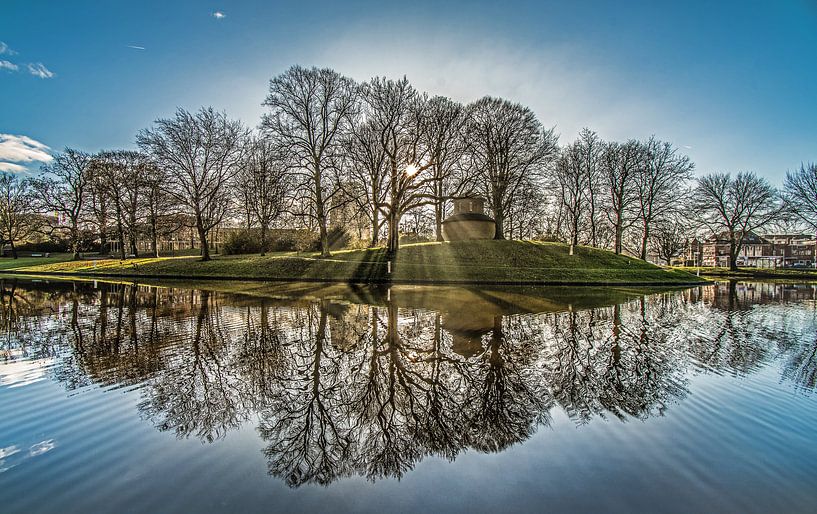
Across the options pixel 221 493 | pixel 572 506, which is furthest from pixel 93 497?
pixel 572 506

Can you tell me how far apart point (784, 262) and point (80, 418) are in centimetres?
12386

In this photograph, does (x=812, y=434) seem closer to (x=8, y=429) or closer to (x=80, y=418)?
(x=80, y=418)

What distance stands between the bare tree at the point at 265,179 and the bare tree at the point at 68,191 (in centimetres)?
1758

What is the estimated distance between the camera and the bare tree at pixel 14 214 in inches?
1784

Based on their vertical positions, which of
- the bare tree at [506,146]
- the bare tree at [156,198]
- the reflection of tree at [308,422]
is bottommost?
the reflection of tree at [308,422]

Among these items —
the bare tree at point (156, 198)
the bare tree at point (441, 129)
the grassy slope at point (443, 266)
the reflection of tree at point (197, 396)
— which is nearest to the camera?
the reflection of tree at point (197, 396)

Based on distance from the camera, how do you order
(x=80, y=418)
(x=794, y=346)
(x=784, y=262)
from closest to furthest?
(x=80, y=418) → (x=794, y=346) → (x=784, y=262)

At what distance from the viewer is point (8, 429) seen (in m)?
4.60

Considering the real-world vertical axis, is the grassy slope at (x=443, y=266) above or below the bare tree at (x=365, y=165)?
below

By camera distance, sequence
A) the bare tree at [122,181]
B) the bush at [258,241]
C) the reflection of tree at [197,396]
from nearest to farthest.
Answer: the reflection of tree at [197,396] → the bare tree at [122,181] → the bush at [258,241]

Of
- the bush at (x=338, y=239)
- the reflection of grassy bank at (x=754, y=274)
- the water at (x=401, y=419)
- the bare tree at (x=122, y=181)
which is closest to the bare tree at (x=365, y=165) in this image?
the bush at (x=338, y=239)

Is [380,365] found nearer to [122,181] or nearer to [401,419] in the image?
[401,419]

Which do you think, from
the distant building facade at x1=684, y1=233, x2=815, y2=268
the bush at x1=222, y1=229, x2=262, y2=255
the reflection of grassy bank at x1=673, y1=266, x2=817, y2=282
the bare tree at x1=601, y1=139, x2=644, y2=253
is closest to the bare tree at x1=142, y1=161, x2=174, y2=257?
the bush at x1=222, y1=229, x2=262, y2=255

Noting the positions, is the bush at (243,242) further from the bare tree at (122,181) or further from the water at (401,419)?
the water at (401,419)
